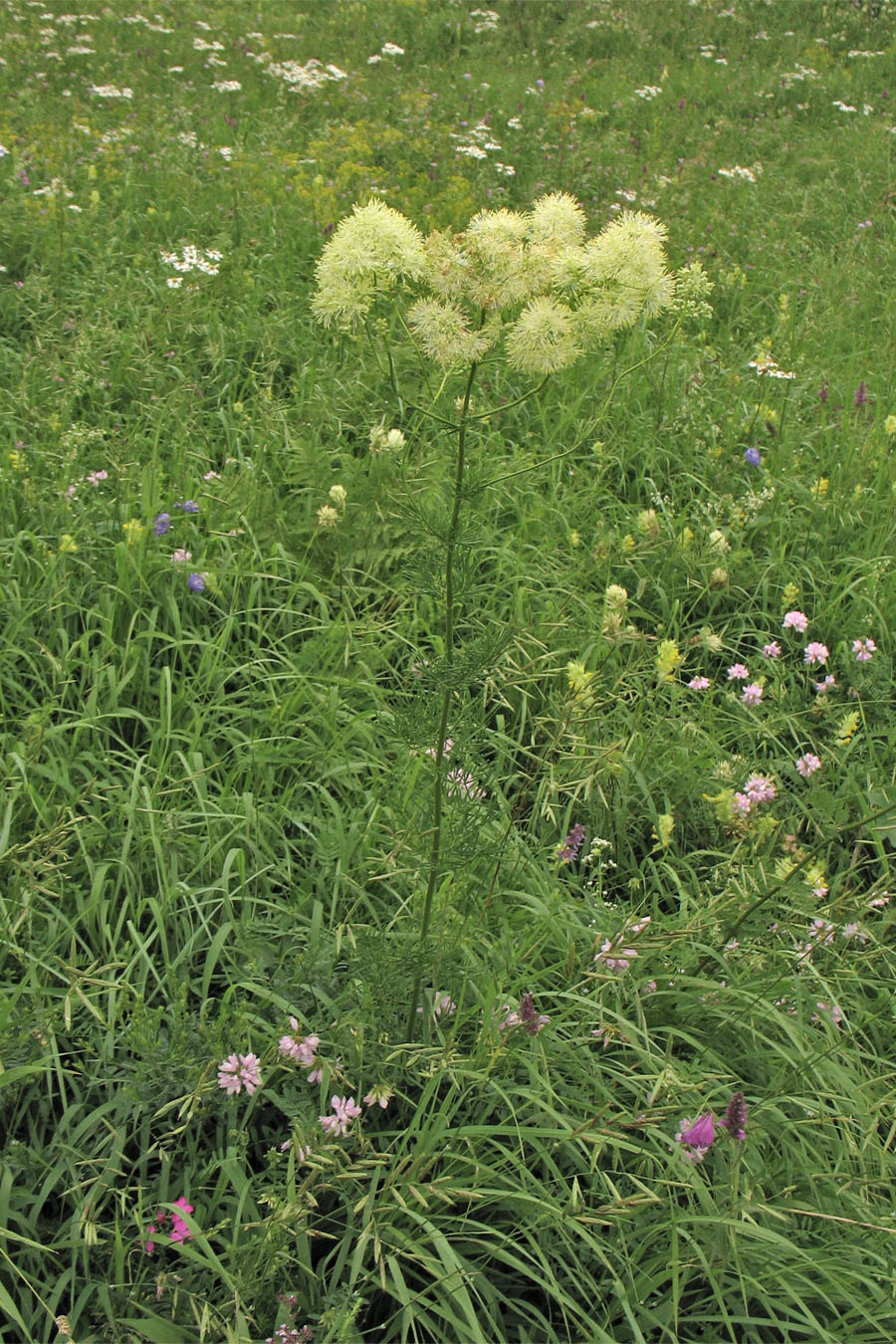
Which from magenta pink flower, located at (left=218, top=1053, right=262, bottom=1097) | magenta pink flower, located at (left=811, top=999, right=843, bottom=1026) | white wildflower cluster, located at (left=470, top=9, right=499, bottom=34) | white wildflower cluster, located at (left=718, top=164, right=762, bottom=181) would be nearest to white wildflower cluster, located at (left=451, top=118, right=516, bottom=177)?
white wildflower cluster, located at (left=718, top=164, right=762, bottom=181)

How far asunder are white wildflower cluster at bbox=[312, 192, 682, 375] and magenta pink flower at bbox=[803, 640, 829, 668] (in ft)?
4.58

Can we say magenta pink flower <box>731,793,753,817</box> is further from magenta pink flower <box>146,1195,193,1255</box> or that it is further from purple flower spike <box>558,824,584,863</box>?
magenta pink flower <box>146,1195,193,1255</box>

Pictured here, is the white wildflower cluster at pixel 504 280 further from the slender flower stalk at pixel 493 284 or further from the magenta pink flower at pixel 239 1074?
the magenta pink flower at pixel 239 1074

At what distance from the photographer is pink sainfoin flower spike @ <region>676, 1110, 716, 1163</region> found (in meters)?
1.38

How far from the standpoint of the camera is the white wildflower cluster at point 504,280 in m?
1.32

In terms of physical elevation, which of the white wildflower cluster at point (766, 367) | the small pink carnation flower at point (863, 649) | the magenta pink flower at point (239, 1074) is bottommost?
the magenta pink flower at point (239, 1074)

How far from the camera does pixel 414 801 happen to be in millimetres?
1964

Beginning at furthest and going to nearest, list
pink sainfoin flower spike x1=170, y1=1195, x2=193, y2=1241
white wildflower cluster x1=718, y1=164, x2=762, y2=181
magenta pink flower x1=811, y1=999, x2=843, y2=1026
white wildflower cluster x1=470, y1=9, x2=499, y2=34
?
white wildflower cluster x1=470, y1=9, x2=499, y2=34, white wildflower cluster x1=718, y1=164, x2=762, y2=181, magenta pink flower x1=811, y1=999, x2=843, y2=1026, pink sainfoin flower spike x1=170, y1=1195, x2=193, y2=1241

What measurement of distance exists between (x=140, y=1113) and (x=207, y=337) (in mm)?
2792

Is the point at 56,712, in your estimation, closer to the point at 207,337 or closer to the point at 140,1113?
the point at 140,1113

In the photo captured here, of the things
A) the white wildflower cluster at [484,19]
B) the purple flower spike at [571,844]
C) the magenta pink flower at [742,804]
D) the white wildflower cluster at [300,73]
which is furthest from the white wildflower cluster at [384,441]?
the white wildflower cluster at [484,19]

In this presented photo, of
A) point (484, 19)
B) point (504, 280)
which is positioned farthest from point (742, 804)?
point (484, 19)

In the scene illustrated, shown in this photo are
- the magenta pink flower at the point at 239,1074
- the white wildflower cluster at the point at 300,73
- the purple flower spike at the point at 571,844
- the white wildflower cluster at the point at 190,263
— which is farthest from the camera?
the white wildflower cluster at the point at 300,73

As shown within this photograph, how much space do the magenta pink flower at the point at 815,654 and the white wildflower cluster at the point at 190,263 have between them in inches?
98.8
